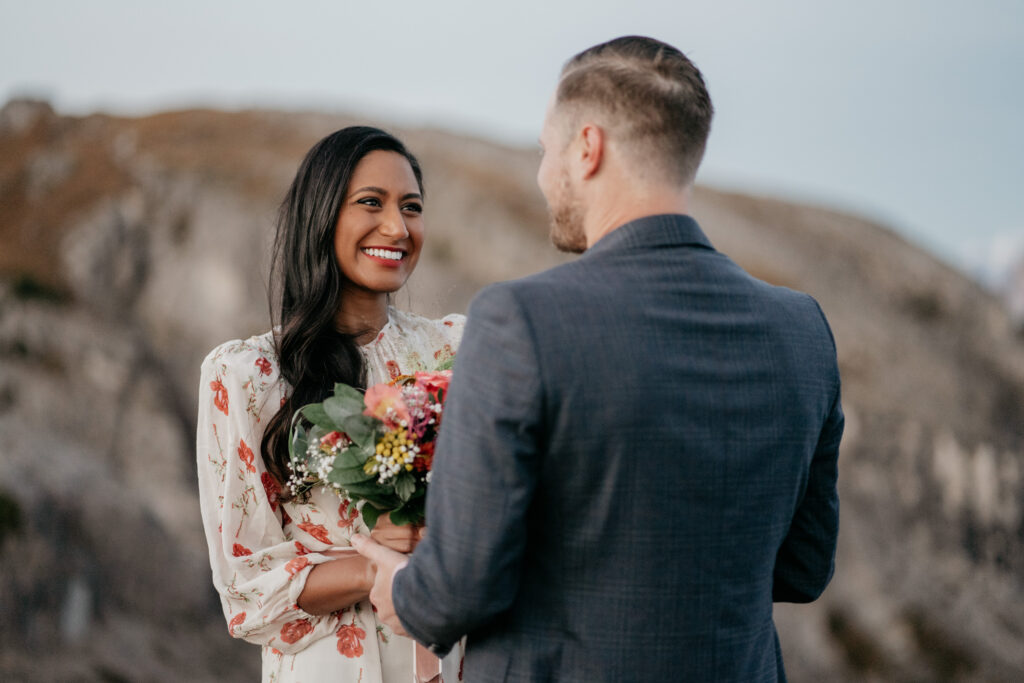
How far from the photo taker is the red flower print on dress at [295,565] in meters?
2.72

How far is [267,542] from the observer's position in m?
2.89

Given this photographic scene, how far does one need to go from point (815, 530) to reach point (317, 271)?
199 cm

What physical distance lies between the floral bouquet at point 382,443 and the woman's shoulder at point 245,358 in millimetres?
548

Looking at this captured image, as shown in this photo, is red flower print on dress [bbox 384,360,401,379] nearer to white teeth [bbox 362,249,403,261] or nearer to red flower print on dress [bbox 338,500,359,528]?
white teeth [bbox 362,249,403,261]

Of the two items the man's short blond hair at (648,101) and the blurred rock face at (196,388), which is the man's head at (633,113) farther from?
the blurred rock face at (196,388)

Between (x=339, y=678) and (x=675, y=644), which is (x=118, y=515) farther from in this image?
(x=675, y=644)

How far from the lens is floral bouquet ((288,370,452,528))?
232 cm

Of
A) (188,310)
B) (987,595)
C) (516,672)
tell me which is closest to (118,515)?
(188,310)

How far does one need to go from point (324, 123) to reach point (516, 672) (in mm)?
25793

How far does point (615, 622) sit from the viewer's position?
6.20 feet

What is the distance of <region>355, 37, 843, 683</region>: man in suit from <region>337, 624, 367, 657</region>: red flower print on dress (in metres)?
0.83

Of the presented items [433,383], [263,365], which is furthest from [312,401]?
[433,383]

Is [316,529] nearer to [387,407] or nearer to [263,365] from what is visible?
[263,365]

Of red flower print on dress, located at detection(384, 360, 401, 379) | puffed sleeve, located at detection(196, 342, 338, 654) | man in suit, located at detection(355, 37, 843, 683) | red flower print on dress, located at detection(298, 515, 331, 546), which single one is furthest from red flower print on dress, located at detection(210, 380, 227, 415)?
man in suit, located at detection(355, 37, 843, 683)
